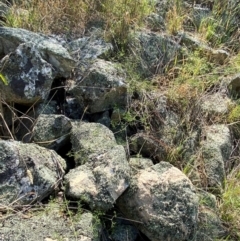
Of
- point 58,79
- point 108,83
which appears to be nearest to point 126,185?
point 108,83

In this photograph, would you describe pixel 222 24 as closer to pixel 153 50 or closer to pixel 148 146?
pixel 153 50

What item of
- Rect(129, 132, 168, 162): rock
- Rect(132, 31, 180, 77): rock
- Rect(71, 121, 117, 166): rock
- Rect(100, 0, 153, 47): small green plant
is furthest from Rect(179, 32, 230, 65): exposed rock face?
Rect(71, 121, 117, 166): rock

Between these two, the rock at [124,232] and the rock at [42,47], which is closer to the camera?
the rock at [124,232]

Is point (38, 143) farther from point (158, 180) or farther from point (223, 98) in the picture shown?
point (223, 98)

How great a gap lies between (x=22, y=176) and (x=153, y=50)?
163cm

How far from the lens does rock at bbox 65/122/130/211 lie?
2.06 meters

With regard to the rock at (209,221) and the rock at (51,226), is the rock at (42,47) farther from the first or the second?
the rock at (209,221)

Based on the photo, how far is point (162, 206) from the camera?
7.08 ft

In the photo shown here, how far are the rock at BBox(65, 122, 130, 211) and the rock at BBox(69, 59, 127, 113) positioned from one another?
0.95 feet

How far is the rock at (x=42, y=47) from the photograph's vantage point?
2.55 m

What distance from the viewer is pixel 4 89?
2389 millimetres

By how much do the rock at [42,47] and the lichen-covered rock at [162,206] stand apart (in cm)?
91

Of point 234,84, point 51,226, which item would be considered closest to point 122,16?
point 234,84

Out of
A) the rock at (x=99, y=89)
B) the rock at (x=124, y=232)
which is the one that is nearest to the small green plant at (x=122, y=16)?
the rock at (x=99, y=89)
